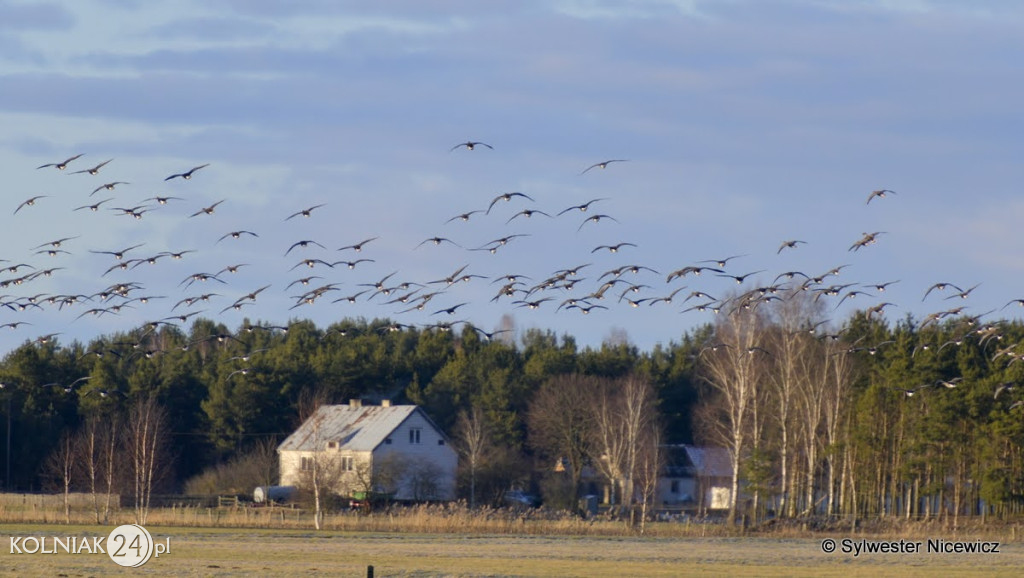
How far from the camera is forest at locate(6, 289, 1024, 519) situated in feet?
233

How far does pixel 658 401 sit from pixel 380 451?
23.7 meters

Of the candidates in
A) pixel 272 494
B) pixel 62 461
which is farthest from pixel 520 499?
pixel 62 461

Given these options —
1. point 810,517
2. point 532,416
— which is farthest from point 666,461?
point 810,517

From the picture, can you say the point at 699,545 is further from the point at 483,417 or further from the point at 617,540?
the point at 483,417

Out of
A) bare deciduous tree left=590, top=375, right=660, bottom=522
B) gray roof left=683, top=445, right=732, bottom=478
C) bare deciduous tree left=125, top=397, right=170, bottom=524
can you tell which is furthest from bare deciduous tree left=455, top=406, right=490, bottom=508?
bare deciduous tree left=125, top=397, right=170, bottom=524

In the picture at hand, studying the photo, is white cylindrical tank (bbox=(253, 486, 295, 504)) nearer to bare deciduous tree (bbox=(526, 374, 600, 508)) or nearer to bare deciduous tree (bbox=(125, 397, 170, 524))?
bare deciduous tree (bbox=(125, 397, 170, 524))

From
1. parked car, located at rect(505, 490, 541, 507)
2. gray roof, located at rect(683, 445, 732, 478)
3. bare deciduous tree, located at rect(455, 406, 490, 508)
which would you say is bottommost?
parked car, located at rect(505, 490, 541, 507)

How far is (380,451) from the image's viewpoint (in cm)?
8406

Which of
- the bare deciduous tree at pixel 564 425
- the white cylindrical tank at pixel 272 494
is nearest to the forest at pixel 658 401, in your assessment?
the bare deciduous tree at pixel 564 425

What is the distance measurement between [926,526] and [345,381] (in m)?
44.9

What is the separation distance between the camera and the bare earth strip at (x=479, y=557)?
41531 mm

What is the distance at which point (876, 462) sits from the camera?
76.5m

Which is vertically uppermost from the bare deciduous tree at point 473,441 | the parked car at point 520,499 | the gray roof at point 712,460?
the bare deciduous tree at point 473,441

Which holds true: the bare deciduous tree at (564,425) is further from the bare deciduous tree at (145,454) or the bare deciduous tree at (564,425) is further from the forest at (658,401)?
the bare deciduous tree at (145,454)
